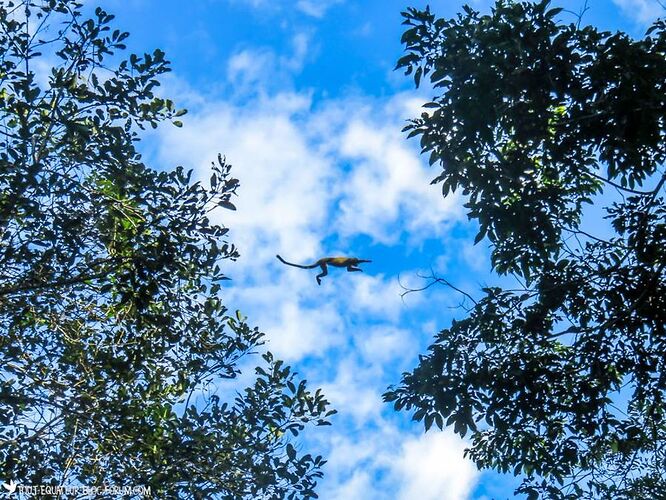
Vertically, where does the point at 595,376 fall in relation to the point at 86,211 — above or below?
below

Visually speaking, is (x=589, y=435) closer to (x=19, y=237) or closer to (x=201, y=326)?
(x=201, y=326)

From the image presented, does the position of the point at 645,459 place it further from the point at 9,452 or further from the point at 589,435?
the point at 9,452

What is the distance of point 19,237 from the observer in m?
8.03

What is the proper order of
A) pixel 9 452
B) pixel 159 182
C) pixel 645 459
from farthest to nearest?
pixel 645 459
pixel 159 182
pixel 9 452

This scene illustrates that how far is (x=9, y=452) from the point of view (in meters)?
7.99

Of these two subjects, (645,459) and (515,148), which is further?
(645,459)

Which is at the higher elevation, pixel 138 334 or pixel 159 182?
pixel 159 182

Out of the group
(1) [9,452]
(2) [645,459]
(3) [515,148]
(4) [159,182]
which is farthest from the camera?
(2) [645,459]

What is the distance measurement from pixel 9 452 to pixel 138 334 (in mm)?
1803

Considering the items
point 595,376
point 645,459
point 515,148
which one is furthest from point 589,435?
point 515,148

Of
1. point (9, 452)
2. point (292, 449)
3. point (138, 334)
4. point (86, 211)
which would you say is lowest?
point (9, 452)

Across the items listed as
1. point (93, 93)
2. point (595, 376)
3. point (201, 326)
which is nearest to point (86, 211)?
point (93, 93)

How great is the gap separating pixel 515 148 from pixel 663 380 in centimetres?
299

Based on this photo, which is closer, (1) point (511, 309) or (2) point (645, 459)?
(1) point (511, 309)
